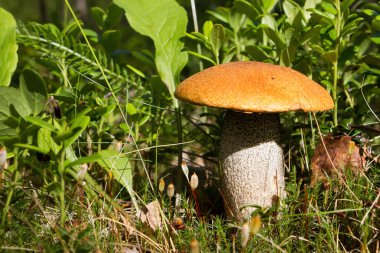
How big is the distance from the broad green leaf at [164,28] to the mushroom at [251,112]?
1.30ft

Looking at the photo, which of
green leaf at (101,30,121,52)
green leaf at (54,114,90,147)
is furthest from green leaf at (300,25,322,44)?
green leaf at (54,114,90,147)

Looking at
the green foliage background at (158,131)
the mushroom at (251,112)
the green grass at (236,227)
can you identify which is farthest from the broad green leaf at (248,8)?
the green grass at (236,227)

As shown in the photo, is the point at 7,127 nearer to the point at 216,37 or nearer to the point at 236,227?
the point at 236,227

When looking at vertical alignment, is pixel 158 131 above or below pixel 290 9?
below

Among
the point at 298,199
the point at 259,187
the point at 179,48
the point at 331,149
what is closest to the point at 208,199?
the point at 259,187

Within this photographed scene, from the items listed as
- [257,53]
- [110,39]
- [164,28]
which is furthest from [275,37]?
[110,39]

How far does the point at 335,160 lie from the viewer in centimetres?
184

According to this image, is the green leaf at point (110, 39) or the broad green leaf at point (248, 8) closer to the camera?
the broad green leaf at point (248, 8)

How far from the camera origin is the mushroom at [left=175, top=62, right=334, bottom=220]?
149cm

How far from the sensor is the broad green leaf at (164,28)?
1975 mm

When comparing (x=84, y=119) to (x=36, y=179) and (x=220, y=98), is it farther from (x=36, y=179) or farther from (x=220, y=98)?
(x=36, y=179)

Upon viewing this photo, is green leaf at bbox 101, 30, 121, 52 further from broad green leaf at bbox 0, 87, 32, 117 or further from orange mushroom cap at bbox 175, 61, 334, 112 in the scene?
broad green leaf at bbox 0, 87, 32, 117

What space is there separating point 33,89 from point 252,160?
31.8 inches

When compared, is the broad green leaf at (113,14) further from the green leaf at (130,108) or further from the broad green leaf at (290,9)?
the broad green leaf at (290,9)
